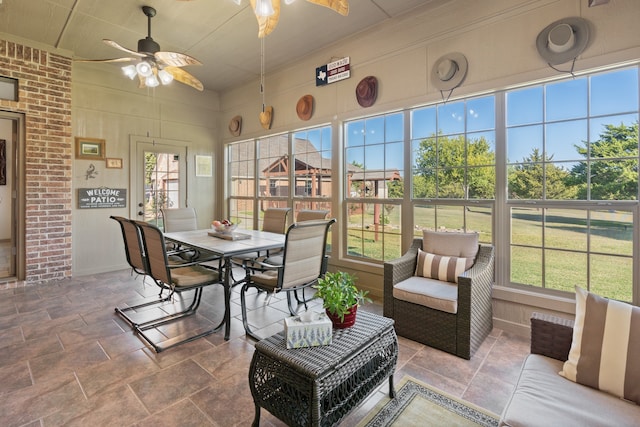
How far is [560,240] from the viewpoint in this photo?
266cm

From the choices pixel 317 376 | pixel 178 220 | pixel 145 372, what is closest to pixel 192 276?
pixel 145 372

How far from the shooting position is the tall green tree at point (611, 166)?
7.73 feet

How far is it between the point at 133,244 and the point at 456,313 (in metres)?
2.90

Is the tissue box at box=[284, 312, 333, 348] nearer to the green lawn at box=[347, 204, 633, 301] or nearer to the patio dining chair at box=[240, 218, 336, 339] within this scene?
the patio dining chair at box=[240, 218, 336, 339]

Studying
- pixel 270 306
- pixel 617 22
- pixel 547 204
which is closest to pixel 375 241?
pixel 270 306

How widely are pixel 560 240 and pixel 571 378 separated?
5.50ft

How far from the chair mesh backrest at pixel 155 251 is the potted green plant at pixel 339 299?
146 centimetres

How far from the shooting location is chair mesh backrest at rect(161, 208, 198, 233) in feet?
13.6

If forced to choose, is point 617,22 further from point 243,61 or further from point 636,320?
point 243,61

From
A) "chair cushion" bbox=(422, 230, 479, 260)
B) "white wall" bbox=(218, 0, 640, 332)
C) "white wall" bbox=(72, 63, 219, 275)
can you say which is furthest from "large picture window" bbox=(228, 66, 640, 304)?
"white wall" bbox=(72, 63, 219, 275)

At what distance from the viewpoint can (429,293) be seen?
99.9 inches

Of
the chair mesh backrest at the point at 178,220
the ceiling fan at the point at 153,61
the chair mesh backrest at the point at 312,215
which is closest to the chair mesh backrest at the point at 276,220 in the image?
the chair mesh backrest at the point at 312,215

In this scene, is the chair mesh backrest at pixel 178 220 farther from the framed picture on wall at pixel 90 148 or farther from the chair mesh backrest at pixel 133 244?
the framed picture on wall at pixel 90 148

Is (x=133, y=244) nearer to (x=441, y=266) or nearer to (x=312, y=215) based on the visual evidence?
(x=312, y=215)
